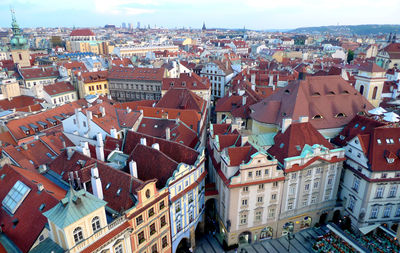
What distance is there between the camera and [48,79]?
11181 cm

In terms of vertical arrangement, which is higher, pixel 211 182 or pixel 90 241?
pixel 90 241

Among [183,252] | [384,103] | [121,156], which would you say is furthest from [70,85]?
[384,103]

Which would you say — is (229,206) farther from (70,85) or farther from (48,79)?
(48,79)

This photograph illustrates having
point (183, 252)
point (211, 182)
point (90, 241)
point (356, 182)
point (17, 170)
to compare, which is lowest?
point (183, 252)

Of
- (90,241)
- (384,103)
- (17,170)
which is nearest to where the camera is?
(90,241)

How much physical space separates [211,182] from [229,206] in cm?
1045

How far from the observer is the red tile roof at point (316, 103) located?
54.2 metres

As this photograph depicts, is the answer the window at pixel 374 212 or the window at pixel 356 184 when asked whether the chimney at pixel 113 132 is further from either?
the window at pixel 374 212

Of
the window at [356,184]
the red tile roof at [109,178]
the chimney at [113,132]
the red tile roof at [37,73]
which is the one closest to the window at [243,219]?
the red tile roof at [109,178]

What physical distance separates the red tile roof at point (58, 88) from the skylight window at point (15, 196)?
63.6 metres

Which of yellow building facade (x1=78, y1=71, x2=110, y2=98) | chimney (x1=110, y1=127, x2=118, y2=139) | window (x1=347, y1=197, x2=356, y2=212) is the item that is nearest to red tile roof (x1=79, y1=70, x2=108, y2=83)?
yellow building facade (x1=78, y1=71, x2=110, y2=98)

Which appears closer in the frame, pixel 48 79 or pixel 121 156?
pixel 121 156

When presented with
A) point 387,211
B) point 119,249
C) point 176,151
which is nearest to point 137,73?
point 176,151

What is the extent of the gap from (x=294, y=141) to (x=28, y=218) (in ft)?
121
